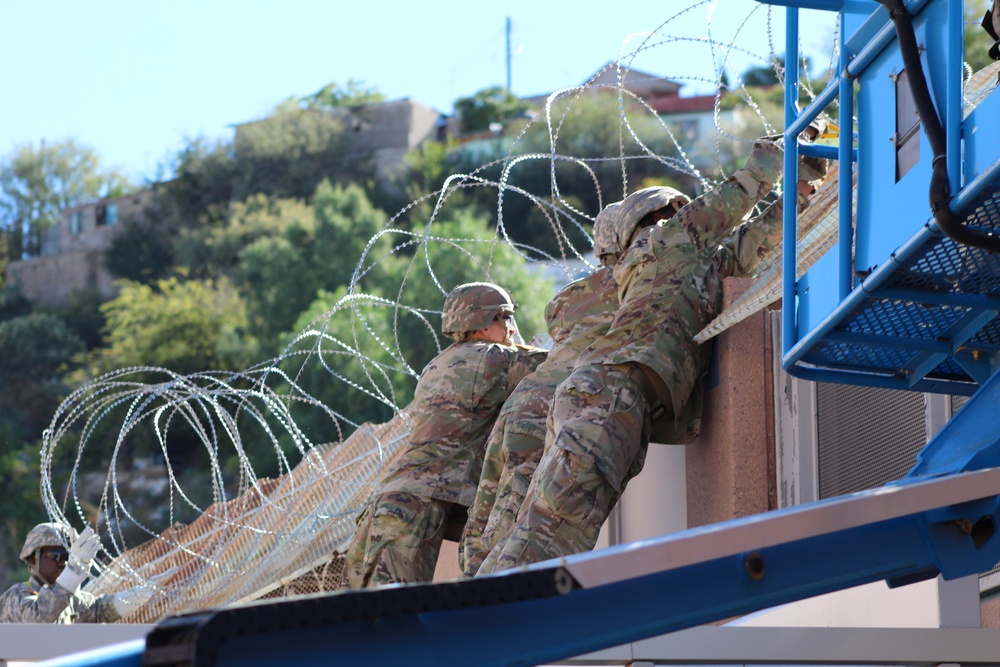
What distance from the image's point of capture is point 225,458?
4481cm

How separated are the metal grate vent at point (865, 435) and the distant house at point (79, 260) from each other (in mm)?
59500

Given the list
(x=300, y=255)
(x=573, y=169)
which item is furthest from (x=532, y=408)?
(x=573, y=169)

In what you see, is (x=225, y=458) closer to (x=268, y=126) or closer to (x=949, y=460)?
(x=268, y=126)

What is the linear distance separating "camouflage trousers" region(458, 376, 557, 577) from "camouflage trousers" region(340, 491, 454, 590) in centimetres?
47

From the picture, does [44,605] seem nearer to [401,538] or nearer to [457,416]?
[401,538]

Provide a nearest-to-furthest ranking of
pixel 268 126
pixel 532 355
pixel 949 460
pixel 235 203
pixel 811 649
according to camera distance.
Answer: pixel 949 460 → pixel 811 649 → pixel 532 355 → pixel 235 203 → pixel 268 126

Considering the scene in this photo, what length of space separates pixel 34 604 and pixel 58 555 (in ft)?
1.96

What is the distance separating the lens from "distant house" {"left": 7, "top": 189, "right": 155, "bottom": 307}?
65.8 metres

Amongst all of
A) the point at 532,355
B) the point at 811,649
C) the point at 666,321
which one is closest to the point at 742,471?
the point at 666,321

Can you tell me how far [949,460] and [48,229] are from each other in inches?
2766

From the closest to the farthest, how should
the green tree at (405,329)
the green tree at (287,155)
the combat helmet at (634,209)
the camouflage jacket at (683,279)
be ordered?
the camouflage jacket at (683,279) → the combat helmet at (634,209) → the green tree at (405,329) → the green tree at (287,155)

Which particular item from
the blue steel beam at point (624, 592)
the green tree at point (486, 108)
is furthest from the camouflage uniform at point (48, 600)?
the green tree at point (486, 108)

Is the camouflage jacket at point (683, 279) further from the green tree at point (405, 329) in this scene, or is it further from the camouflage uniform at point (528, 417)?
the green tree at point (405, 329)

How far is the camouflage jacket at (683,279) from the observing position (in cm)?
615
